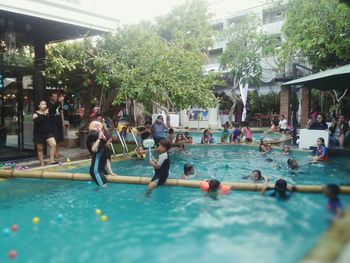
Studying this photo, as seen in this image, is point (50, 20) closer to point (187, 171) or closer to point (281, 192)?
point (187, 171)

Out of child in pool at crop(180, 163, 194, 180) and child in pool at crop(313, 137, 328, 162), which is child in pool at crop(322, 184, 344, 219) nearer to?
child in pool at crop(180, 163, 194, 180)

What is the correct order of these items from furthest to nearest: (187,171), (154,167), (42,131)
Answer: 1. (42,131)
2. (187,171)
3. (154,167)

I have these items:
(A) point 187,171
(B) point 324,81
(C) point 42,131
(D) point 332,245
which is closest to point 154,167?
(A) point 187,171

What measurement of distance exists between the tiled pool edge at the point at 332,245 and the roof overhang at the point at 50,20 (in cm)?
899

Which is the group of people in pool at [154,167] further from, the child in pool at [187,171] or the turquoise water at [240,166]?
the turquoise water at [240,166]

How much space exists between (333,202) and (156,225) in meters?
2.94

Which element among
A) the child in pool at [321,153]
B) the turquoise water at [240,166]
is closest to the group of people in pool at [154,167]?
the turquoise water at [240,166]

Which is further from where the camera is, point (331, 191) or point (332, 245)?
point (331, 191)

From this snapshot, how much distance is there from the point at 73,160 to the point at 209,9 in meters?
22.5

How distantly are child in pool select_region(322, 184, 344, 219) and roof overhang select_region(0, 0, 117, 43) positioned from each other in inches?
340

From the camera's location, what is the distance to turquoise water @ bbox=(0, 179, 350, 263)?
146 inches

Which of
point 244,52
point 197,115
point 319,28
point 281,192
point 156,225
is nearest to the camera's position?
point 281,192

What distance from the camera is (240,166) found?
11883mm

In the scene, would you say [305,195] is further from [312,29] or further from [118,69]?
[312,29]
